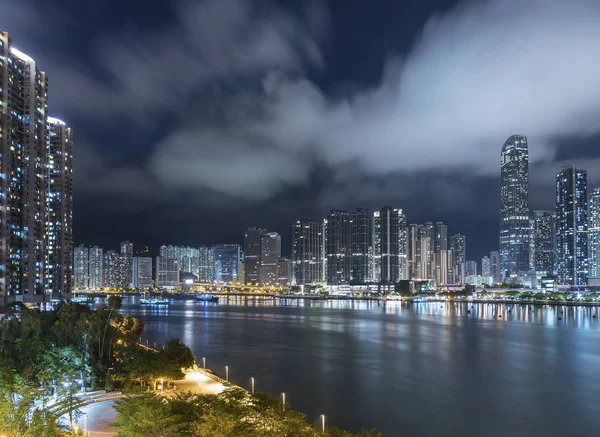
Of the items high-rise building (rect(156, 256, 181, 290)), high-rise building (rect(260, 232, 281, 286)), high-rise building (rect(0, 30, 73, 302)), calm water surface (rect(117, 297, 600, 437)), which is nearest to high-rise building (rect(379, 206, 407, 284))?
high-rise building (rect(260, 232, 281, 286))

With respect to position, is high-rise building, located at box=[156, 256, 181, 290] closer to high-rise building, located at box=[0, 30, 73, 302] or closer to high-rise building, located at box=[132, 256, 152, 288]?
high-rise building, located at box=[132, 256, 152, 288]

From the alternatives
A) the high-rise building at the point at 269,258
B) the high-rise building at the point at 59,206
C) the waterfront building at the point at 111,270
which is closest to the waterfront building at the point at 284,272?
the high-rise building at the point at 269,258

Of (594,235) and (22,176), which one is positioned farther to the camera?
(594,235)

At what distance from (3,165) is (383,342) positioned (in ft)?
90.7

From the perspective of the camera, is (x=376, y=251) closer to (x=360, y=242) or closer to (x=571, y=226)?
(x=360, y=242)

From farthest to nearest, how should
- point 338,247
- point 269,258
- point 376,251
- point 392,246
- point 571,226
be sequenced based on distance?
1. point 269,258
2. point 338,247
3. point 376,251
4. point 392,246
5. point 571,226

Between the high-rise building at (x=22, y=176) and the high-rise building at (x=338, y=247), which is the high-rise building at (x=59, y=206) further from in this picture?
the high-rise building at (x=338, y=247)

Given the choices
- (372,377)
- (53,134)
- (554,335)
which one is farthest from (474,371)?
(53,134)

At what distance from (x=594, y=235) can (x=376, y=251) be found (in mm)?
48702

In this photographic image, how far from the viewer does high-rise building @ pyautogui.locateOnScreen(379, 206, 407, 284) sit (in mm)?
120812

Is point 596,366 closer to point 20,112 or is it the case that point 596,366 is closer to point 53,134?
point 20,112

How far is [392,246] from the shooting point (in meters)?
122

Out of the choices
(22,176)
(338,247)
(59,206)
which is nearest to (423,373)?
(22,176)

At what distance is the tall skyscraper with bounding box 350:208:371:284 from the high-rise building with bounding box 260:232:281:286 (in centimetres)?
2613
